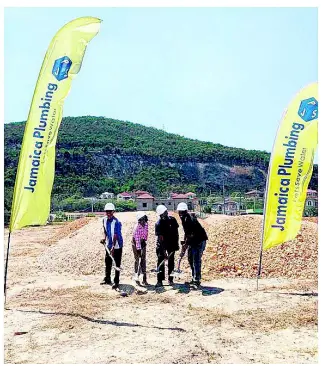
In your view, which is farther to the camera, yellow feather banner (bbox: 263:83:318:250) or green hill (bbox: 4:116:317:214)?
green hill (bbox: 4:116:317:214)

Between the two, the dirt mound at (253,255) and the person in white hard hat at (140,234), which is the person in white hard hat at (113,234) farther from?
the dirt mound at (253,255)

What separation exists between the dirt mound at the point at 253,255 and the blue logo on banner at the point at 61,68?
535 cm

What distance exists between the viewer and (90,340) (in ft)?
18.7

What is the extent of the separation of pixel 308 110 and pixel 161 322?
15.5 ft

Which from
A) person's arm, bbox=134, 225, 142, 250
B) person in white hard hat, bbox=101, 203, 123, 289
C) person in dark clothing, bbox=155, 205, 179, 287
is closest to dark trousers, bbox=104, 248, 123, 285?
person in white hard hat, bbox=101, 203, 123, 289

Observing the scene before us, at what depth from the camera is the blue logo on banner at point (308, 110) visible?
324 inches

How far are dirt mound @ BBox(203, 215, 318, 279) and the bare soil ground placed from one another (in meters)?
0.40

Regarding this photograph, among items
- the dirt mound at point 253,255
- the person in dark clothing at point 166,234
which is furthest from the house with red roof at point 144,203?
the person in dark clothing at point 166,234

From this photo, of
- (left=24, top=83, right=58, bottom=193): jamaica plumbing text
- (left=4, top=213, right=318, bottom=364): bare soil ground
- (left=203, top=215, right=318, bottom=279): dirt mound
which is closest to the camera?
(left=4, top=213, right=318, bottom=364): bare soil ground

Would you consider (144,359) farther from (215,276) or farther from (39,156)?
(215,276)

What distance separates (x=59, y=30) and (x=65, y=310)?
15.2ft

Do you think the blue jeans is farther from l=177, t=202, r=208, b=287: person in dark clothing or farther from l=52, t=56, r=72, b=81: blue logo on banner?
l=52, t=56, r=72, b=81: blue logo on banner

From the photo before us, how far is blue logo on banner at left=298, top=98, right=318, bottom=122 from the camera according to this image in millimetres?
8242

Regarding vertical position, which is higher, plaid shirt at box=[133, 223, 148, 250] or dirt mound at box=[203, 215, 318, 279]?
plaid shirt at box=[133, 223, 148, 250]
